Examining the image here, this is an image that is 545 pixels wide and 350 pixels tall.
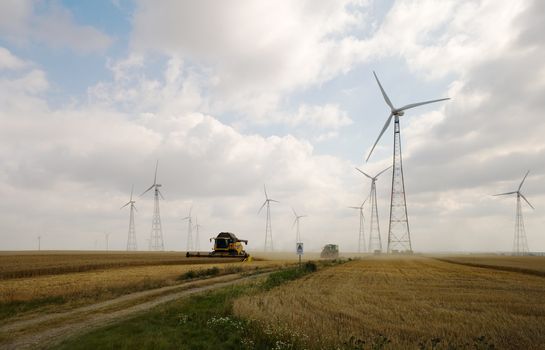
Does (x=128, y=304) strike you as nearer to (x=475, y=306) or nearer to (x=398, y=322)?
(x=398, y=322)

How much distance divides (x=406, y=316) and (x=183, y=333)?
10008 millimetres

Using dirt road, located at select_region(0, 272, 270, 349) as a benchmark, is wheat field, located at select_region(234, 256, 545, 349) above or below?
above

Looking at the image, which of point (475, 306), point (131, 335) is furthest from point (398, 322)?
point (131, 335)

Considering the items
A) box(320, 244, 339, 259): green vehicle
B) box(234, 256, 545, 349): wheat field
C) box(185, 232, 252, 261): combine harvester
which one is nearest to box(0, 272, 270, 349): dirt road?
box(234, 256, 545, 349): wheat field

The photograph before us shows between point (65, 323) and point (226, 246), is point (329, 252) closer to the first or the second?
point (226, 246)

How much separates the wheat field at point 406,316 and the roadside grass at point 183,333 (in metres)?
0.77

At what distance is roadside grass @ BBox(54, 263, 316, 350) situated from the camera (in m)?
16.0

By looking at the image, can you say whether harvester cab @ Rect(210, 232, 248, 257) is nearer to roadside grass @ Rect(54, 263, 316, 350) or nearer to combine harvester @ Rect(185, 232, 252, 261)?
combine harvester @ Rect(185, 232, 252, 261)

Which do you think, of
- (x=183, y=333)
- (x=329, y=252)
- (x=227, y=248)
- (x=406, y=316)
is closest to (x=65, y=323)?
(x=183, y=333)

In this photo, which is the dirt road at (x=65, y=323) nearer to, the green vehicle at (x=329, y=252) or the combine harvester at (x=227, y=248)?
the combine harvester at (x=227, y=248)

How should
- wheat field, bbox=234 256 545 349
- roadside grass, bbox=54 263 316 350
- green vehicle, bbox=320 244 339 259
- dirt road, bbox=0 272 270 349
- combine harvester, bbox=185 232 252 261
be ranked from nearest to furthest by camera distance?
roadside grass, bbox=54 263 316 350 < wheat field, bbox=234 256 545 349 < dirt road, bbox=0 272 270 349 < combine harvester, bbox=185 232 252 261 < green vehicle, bbox=320 244 339 259

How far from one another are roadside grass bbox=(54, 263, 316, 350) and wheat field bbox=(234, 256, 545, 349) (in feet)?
2.53

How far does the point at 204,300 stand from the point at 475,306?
14605 mm

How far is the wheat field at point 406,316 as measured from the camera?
53.7 ft
